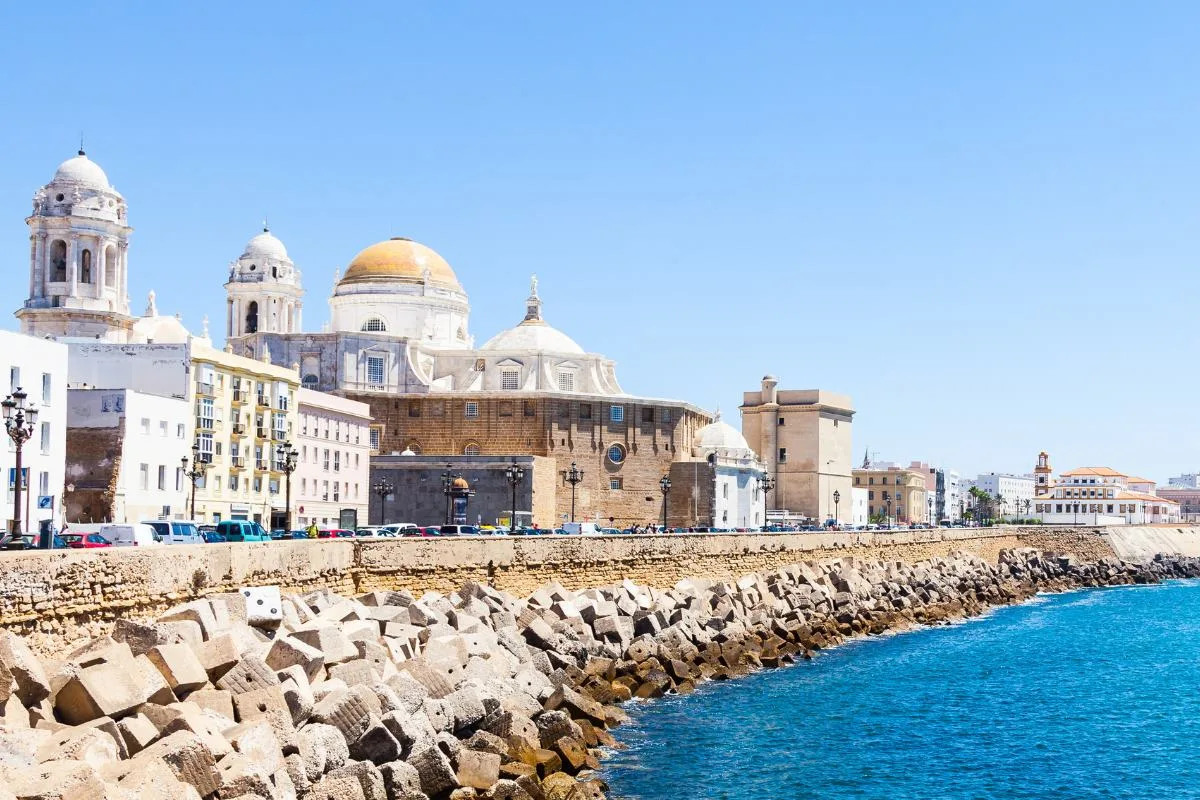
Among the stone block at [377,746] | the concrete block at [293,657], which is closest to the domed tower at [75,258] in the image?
the concrete block at [293,657]

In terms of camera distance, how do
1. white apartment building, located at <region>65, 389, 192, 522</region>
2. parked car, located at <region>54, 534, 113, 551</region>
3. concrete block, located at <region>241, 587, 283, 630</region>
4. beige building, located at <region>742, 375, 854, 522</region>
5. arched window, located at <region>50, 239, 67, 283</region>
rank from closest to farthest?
concrete block, located at <region>241, 587, 283, 630</region> < parked car, located at <region>54, 534, 113, 551</region> < white apartment building, located at <region>65, 389, 192, 522</region> < arched window, located at <region>50, 239, 67, 283</region> < beige building, located at <region>742, 375, 854, 522</region>

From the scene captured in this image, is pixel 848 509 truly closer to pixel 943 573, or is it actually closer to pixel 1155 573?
pixel 1155 573

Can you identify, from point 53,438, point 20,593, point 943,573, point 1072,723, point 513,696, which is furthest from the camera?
point 943,573

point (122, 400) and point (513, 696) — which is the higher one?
point (122, 400)

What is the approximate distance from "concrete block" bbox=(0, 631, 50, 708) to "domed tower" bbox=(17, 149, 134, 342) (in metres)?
49.5

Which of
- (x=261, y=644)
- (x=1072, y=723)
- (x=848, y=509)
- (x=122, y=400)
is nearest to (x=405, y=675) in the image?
(x=261, y=644)

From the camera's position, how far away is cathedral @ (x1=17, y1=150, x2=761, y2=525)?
61.6m

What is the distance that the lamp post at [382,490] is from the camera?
59.7 meters

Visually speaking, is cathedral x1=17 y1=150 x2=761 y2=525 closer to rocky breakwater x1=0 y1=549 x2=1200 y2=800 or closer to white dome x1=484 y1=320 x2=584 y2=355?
white dome x1=484 y1=320 x2=584 y2=355

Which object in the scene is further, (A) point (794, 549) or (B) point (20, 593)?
(A) point (794, 549)

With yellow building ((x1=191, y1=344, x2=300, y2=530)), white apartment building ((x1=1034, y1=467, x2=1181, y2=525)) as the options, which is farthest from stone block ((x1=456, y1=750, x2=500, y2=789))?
→ white apartment building ((x1=1034, y1=467, x2=1181, y2=525))

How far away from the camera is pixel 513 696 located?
20.5 metres

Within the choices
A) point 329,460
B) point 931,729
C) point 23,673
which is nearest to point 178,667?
point 23,673

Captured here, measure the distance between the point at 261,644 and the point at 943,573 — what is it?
143 ft
